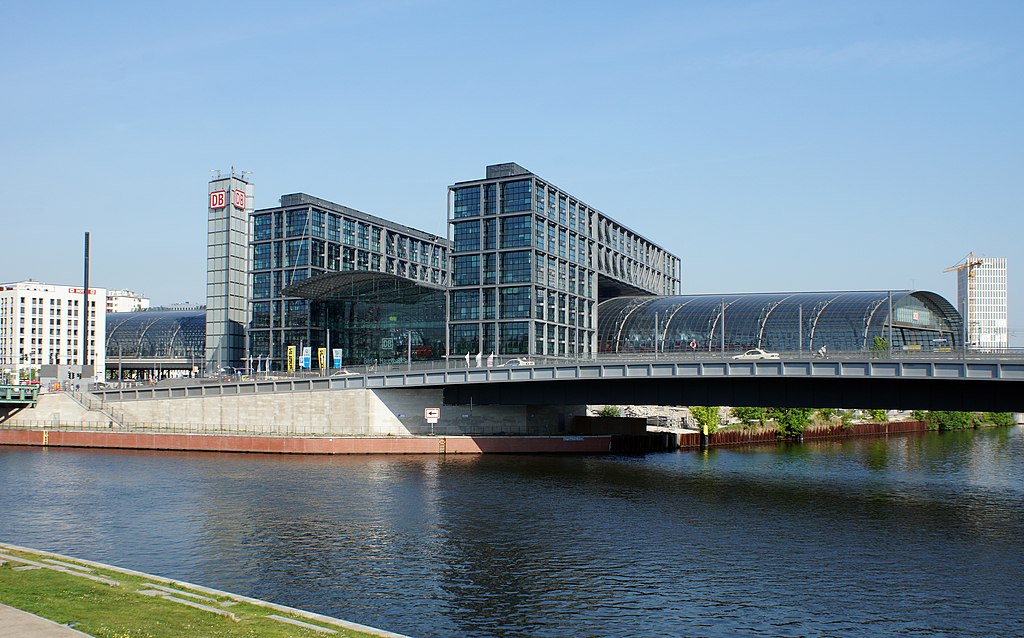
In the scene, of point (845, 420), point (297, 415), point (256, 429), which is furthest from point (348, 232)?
point (845, 420)

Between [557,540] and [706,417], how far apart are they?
74.6 meters

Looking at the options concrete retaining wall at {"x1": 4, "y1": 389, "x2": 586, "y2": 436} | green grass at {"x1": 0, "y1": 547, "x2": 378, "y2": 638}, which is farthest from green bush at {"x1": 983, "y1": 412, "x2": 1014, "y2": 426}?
green grass at {"x1": 0, "y1": 547, "x2": 378, "y2": 638}

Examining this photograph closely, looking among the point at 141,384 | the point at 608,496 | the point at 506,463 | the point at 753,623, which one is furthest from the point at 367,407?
the point at 753,623

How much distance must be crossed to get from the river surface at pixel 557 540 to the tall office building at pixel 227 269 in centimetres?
8463

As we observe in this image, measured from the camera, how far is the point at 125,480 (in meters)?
69.4

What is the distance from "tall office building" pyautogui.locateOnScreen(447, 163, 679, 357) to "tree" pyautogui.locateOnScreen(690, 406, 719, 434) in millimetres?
27483

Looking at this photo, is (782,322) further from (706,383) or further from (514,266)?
(706,383)

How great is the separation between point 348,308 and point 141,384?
157 feet

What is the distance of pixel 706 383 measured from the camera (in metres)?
86.2

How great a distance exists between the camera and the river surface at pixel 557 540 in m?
34.7

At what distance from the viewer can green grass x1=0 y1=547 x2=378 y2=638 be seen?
23.8 metres

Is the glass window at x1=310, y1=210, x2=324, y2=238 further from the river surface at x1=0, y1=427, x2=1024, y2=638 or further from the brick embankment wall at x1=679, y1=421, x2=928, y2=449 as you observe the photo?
the river surface at x1=0, y1=427, x2=1024, y2=638

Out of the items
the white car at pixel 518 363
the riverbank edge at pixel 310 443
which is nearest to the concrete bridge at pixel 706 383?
the white car at pixel 518 363

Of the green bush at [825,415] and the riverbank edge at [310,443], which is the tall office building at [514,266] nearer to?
the green bush at [825,415]
